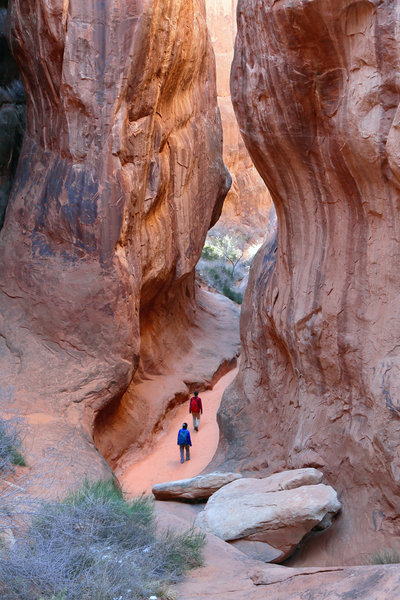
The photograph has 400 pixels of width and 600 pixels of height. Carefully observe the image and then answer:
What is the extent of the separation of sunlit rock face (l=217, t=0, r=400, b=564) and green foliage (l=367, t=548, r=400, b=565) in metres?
0.29

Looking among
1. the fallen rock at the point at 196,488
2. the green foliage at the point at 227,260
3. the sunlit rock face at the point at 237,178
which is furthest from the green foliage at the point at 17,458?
the sunlit rock face at the point at 237,178

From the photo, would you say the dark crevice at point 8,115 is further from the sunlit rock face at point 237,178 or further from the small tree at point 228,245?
the sunlit rock face at point 237,178

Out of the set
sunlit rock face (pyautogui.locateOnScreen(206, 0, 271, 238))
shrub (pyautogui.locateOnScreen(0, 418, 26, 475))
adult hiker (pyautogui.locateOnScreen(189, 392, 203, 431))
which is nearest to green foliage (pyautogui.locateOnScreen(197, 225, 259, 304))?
sunlit rock face (pyautogui.locateOnScreen(206, 0, 271, 238))

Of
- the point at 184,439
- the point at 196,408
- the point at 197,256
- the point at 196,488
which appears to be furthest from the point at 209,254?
the point at 196,488

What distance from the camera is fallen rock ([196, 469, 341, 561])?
251 inches

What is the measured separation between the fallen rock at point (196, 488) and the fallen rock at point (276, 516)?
1131mm

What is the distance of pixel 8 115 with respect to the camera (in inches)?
497

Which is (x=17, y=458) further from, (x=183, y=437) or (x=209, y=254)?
→ (x=209, y=254)

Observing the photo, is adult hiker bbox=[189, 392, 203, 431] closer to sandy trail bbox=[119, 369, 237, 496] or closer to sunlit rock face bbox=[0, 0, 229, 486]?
sandy trail bbox=[119, 369, 237, 496]

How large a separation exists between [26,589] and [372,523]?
3685 mm

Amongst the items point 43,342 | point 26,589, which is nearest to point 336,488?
point 26,589

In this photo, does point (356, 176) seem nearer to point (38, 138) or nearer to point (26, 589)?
point (26, 589)

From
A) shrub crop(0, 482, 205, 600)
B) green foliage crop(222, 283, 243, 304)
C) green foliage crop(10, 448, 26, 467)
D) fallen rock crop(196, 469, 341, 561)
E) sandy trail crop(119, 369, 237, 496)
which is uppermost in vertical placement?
green foliage crop(222, 283, 243, 304)

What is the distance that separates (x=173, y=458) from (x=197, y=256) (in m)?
5.14
